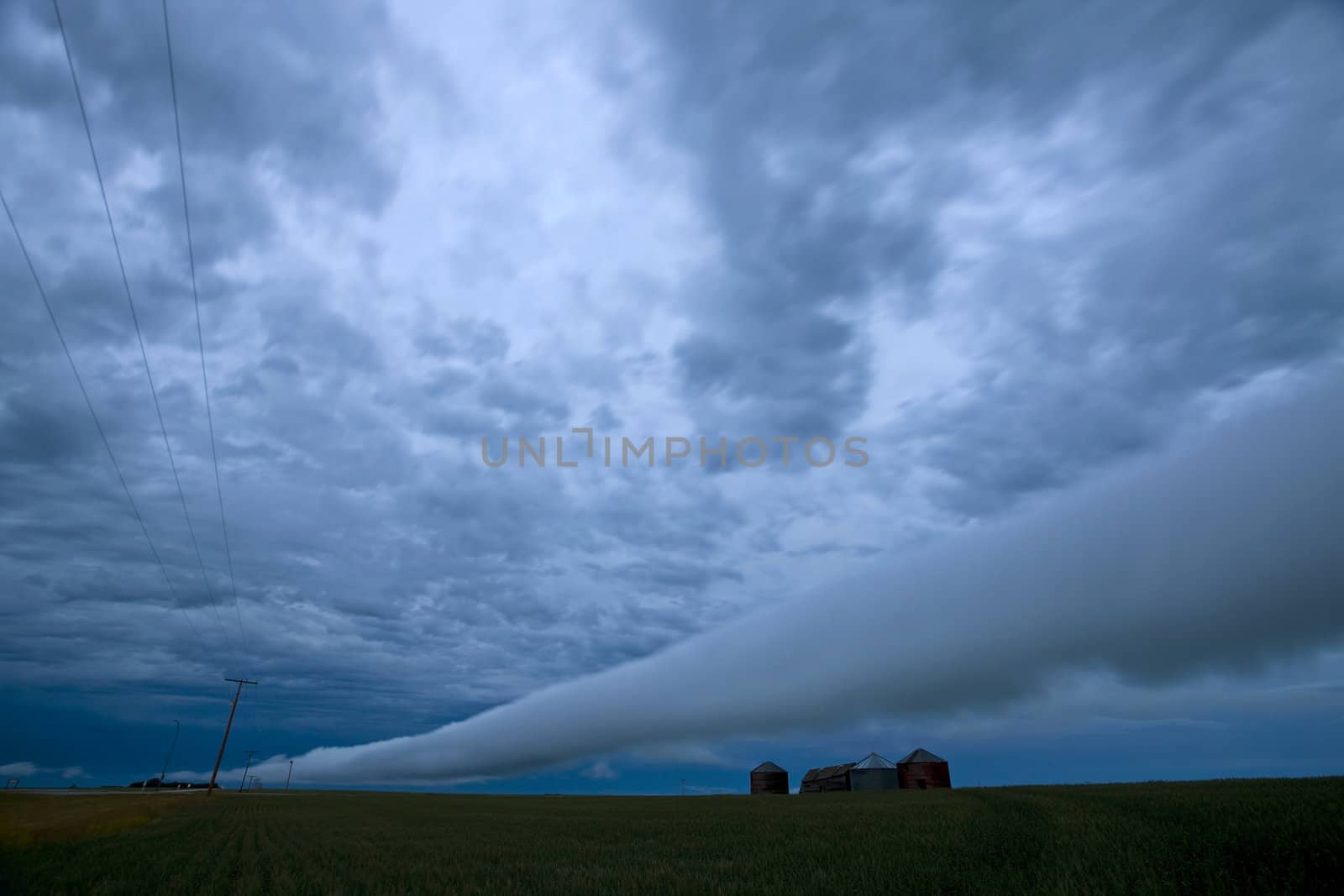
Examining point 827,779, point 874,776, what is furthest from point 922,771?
point 827,779

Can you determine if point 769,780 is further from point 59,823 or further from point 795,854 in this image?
point 795,854

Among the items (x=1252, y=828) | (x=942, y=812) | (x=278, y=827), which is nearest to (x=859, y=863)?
(x=1252, y=828)

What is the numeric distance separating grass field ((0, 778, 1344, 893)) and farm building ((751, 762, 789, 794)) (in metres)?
83.5

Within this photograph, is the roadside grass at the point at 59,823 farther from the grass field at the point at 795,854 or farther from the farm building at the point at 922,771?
the farm building at the point at 922,771

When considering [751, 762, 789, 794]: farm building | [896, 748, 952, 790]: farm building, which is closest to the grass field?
[896, 748, 952, 790]: farm building

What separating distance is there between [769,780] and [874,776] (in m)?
22.3

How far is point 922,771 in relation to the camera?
95.6 metres

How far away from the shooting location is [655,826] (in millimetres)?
38562

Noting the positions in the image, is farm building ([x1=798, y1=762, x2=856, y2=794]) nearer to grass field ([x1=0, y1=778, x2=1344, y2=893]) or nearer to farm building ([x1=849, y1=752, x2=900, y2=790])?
farm building ([x1=849, y1=752, x2=900, y2=790])

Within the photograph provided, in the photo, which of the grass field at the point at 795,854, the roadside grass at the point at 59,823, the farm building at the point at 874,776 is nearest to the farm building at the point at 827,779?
the farm building at the point at 874,776

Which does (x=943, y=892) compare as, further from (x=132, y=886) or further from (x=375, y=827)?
(x=375, y=827)

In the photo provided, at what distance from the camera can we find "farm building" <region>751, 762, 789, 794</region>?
115062 mm

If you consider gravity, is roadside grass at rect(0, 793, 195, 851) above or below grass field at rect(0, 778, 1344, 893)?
below

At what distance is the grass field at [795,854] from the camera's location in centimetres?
1514
